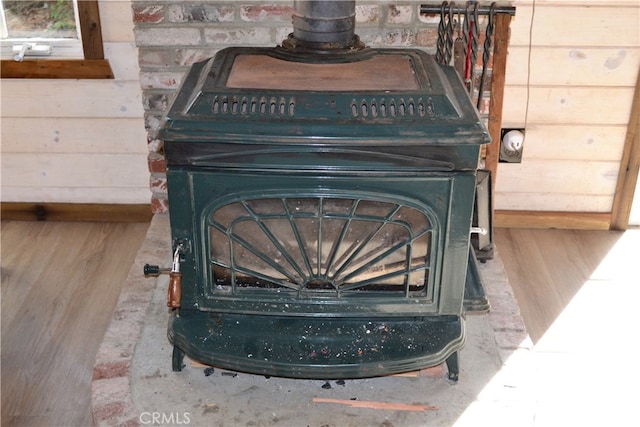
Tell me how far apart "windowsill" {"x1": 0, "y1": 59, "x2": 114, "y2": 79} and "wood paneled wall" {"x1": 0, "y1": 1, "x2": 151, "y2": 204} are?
0.11 ft

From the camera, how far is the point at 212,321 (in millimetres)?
1720

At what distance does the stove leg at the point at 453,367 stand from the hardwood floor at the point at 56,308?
0.84 meters

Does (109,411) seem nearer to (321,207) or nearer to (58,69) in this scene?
(321,207)

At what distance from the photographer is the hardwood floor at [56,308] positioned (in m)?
1.91

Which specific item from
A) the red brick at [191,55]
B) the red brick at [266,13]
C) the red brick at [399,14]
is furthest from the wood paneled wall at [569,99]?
the red brick at [191,55]

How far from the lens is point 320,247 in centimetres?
163

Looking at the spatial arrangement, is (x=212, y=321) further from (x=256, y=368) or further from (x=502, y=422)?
(x=502, y=422)

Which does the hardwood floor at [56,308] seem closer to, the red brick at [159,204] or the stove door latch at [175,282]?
the red brick at [159,204]

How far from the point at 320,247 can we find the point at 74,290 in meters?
1.01

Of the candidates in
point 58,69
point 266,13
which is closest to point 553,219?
point 266,13

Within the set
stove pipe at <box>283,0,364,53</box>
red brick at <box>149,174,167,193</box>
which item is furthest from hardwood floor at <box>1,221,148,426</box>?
stove pipe at <box>283,0,364,53</box>

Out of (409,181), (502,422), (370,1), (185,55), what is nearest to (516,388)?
(502,422)

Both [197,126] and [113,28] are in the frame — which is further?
[113,28]

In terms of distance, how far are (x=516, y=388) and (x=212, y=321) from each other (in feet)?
2.25
